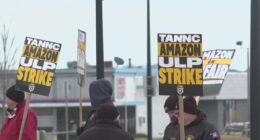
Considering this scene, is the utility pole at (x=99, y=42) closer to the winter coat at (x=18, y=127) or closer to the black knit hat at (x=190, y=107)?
the winter coat at (x=18, y=127)

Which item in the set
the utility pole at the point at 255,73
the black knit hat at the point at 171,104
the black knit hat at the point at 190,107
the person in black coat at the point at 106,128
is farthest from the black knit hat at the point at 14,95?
the person in black coat at the point at 106,128

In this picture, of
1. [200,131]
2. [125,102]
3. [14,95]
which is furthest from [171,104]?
[125,102]

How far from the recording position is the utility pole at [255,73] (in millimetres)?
8805

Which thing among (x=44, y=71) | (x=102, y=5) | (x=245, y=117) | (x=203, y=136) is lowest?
(x=245, y=117)

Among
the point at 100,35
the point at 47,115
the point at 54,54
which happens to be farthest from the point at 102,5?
the point at 47,115

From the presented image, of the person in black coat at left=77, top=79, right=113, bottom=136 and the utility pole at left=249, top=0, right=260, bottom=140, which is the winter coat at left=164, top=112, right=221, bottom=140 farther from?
the utility pole at left=249, top=0, right=260, bottom=140

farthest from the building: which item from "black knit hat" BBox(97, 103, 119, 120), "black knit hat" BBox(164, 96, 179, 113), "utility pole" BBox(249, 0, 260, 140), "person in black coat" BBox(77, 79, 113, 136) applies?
"black knit hat" BBox(97, 103, 119, 120)

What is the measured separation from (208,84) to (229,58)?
1.56ft

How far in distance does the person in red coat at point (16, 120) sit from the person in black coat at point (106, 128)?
11.0 ft

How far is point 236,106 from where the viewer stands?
58562mm

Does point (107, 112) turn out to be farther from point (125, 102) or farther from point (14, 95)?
point (125, 102)

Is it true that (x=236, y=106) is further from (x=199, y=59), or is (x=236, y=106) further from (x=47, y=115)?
(x=199, y=59)

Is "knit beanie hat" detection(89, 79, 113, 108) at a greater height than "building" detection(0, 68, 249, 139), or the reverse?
"knit beanie hat" detection(89, 79, 113, 108)

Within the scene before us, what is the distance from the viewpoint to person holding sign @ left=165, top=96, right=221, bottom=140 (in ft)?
21.3
